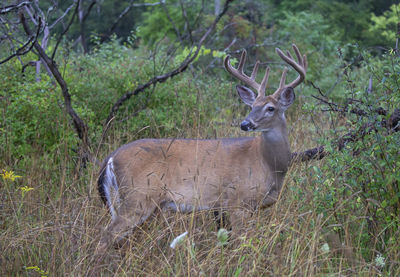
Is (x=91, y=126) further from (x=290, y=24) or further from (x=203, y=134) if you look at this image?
(x=290, y=24)

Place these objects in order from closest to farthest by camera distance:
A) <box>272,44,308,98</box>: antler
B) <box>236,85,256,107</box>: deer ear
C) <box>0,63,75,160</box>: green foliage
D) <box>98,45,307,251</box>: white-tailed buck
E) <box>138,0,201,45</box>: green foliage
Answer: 1. <box>98,45,307,251</box>: white-tailed buck
2. <box>272,44,308,98</box>: antler
3. <box>236,85,256,107</box>: deer ear
4. <box>0,63,75,160</box>: green foliage
5. <box>138,0,201,45</box>: green foliage

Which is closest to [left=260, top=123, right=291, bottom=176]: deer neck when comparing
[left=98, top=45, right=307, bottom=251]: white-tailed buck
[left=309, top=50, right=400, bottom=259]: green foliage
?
[left=98, top=45, right=307, bottom=251]: white-tailed buck

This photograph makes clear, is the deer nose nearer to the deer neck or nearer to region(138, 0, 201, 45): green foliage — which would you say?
the deer neck

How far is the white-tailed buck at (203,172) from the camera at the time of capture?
159 inches

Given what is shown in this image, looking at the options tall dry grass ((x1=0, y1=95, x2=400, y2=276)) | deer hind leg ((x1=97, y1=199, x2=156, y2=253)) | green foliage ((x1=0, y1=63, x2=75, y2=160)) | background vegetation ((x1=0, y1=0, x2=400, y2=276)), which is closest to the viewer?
tall dry grass ((x1=0, y1=95, x2=400, y2=276))

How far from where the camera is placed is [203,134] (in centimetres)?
575

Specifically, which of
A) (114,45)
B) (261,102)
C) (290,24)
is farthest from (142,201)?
(290,24)

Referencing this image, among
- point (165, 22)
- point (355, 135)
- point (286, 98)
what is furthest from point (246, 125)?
point (165, 22)

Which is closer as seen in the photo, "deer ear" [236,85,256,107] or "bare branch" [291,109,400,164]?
"bare branch" [291,109,400,164]

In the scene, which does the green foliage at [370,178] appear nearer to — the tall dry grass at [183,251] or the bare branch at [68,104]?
the tall dry grass at [183,251]

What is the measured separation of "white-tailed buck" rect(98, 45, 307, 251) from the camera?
404cm

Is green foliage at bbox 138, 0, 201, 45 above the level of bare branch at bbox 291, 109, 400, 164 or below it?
below

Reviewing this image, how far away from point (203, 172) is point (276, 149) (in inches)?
25.5

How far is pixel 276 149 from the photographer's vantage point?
4.44 metres
